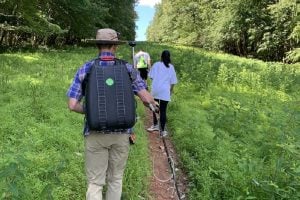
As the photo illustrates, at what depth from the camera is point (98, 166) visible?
5207 millimetres

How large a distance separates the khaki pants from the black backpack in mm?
353

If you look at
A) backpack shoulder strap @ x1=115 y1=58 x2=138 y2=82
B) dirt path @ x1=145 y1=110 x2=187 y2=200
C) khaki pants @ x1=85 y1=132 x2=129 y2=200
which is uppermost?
backpack shoulder strap @ x1=115 y1=58 x2=138 y2=82

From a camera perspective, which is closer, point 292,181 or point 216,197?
point 292,181

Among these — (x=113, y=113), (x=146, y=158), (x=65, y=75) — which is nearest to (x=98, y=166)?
(x=113, y=113)

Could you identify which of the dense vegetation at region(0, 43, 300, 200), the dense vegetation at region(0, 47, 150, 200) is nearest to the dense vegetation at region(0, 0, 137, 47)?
the dense vegetation at region(0, 43, 300, 200)

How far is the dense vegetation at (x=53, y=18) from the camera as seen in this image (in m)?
24.3

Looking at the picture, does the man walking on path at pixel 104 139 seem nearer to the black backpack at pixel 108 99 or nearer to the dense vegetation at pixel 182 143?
the black backpack at pixel 108 99

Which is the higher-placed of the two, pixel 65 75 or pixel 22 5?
pixel 22 5

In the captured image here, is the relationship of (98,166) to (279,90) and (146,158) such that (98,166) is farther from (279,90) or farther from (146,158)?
(279,90)

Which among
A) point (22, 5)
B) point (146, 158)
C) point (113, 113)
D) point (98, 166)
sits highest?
point (22, 5)

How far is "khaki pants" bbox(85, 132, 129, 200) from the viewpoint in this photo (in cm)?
510

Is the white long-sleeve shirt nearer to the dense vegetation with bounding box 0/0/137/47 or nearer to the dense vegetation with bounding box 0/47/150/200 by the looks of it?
the dense vegetation with bounding box 0/47/150/200

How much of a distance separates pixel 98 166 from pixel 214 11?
64864mm

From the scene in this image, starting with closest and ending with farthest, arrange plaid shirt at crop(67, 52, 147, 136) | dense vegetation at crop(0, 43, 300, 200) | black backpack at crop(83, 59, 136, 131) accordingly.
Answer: black backpack at crop(83, 59, 136, 131) < plaid shirt at crop(67, 52, 147, 136) < dense vegetation at crop(0, 43, 300, 200)
